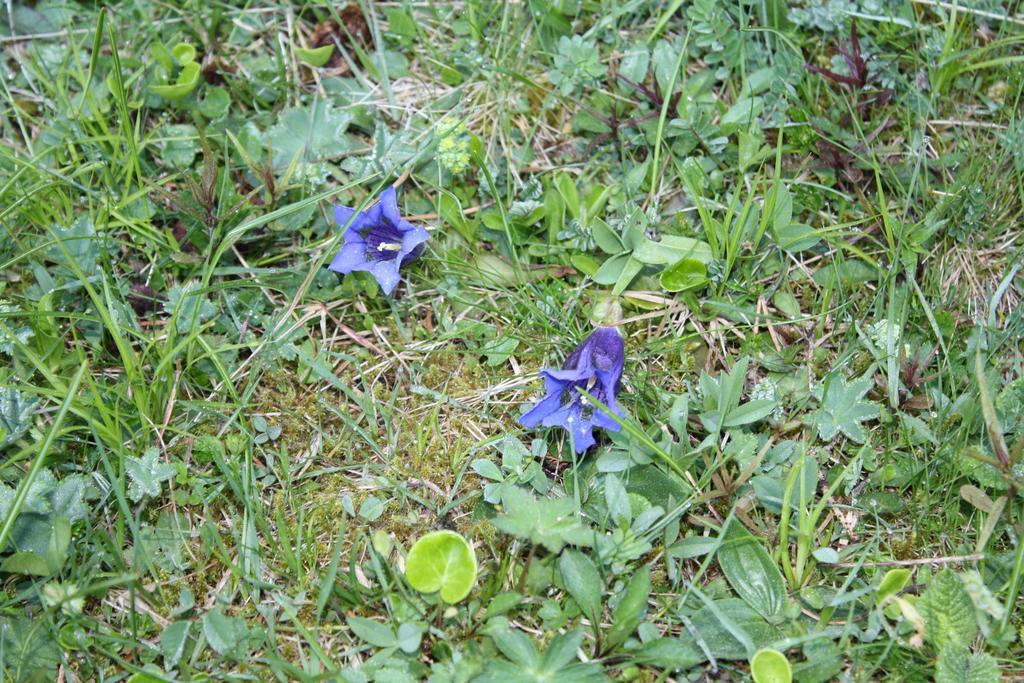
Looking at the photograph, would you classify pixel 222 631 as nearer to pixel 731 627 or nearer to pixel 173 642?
pixel 173 642

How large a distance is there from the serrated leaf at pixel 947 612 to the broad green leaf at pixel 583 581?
2.29 ft

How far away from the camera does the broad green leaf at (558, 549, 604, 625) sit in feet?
6.51

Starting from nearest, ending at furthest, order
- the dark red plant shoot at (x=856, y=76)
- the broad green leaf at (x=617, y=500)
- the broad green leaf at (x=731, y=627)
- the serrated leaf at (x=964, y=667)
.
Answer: the serrated leaf at (x=964, y=667)
the broad green leaf at (x=731, y=627)
the broad green leaf at (x=617, y=500)
the dark red plant shoot at (x=856, y=76)

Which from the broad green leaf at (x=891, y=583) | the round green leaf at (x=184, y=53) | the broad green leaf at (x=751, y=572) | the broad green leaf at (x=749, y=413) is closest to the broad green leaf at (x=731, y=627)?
the broad green leaf at (x=751, y=572)

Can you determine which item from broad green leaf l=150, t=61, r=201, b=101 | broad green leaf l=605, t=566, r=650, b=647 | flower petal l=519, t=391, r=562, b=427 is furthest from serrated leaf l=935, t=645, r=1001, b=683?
broad green leaf l=150, t=61, r=201, b=101

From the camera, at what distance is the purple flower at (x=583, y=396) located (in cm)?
215

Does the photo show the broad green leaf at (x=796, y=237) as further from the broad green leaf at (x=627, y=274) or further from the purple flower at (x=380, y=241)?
the purple flower at (x=380, y=241)

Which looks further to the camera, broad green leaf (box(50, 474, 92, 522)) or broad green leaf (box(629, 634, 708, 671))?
broad green leaf (box(50, 474, 92, 522))

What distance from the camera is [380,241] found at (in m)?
2.54

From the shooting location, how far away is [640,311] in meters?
2.52

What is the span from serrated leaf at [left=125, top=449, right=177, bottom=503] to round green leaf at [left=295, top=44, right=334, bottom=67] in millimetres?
1359

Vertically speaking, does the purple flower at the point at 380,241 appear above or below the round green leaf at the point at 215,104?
below

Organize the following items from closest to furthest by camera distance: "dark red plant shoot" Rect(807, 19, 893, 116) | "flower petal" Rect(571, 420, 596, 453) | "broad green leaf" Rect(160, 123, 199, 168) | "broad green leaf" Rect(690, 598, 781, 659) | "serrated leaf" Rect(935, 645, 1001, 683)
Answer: "serrated leaf" Rect(935, 645, 1001, 683)
"broad green leaf" Rect(690, 598, 781, 659)
"flower petal" Rect(571, 420, 596, 453)
"dark red plant shoot" Rect(807, 19, 893, 116)
"broad green leaf" Rect(160, 123, 199, 168)

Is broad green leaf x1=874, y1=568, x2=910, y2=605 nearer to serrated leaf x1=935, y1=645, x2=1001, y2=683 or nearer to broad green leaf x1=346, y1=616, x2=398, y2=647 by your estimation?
serrated leaf x1=935, y1=645, x2=1001, y2=683
